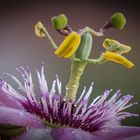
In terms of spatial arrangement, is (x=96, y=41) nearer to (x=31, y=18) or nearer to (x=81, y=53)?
(x=31, y=18)

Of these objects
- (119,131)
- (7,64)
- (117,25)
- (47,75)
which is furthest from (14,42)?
(119,131)

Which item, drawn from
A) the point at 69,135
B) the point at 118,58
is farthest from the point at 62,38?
the point at 69,135

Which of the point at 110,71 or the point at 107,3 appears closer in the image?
the point at 110,71

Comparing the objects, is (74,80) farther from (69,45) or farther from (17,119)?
(17,119)

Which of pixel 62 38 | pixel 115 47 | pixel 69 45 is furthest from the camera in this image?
pixel 62 38

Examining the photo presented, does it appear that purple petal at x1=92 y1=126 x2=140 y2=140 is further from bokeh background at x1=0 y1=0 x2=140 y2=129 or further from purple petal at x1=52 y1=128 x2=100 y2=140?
bokeh background at x1=0 y1=0 x2=140 y2=129
